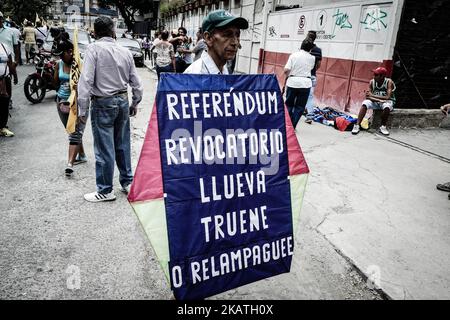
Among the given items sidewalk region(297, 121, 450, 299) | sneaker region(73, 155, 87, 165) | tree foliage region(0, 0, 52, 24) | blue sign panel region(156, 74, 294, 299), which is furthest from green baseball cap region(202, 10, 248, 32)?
tree foliage region(0, 0, 52, 24)

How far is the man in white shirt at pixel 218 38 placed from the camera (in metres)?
2.03

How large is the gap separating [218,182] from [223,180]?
0.03 meters

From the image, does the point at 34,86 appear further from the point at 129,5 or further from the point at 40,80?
the point at 129,5

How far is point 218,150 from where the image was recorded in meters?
1.92

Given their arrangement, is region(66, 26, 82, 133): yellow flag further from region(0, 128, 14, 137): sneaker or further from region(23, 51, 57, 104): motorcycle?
region(23, 51, 57, 104): motorcycle

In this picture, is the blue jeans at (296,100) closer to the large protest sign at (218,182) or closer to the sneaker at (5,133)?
the large protest sign at (218,182)

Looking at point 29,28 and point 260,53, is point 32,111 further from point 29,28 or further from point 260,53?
point 29,28

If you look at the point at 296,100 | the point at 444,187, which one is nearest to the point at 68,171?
the point at 296,100

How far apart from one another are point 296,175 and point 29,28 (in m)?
17.4

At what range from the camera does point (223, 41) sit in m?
2.09

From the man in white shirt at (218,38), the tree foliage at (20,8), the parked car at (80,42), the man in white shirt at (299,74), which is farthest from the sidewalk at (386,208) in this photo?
the tree foliage at (20,8)

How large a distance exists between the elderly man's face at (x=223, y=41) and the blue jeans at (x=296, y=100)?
4515mm

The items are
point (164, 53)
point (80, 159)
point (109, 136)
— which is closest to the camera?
point (109, 136)

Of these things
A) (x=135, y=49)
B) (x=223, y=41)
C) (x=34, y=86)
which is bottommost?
(x=34, y=86)
